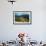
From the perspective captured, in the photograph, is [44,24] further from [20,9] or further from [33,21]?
[20,9]

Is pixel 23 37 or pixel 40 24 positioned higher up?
pixel 40 24

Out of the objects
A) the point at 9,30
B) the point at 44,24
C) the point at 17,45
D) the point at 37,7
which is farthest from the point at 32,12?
the point at 17,45

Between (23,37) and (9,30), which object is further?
(9,30)

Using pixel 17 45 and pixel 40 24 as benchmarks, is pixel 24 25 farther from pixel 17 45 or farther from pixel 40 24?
pixel 17 45

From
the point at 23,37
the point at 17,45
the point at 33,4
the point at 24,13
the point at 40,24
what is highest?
the point at 33,4

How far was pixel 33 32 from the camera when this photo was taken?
20.4 ft

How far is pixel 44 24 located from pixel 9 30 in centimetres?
158

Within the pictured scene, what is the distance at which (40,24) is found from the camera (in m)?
6.26

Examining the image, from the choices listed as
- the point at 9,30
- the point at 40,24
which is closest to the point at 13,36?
the point at 9,30

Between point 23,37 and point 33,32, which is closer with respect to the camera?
point 23,37

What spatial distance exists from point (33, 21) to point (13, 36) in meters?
1.09

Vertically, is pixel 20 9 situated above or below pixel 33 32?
above

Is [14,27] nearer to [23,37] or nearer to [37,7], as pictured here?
[37,7]

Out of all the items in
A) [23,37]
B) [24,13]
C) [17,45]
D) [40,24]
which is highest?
[24,13]
